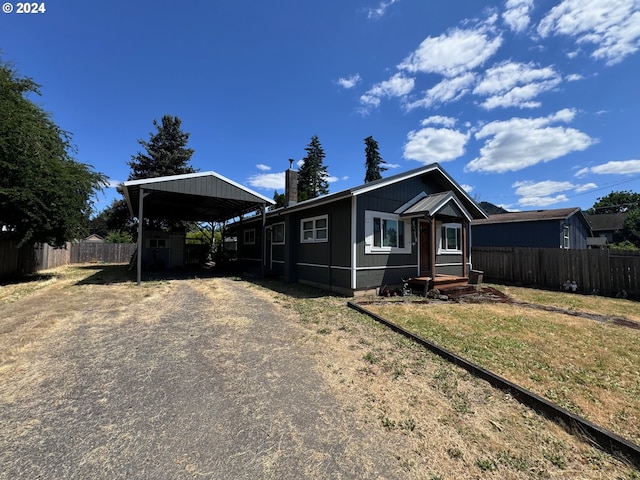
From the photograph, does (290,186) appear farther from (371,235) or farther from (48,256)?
(48,256)

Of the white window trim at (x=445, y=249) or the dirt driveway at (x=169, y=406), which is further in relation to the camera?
the white window trim at (x=445, y=249)

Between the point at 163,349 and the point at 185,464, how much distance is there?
2718mm

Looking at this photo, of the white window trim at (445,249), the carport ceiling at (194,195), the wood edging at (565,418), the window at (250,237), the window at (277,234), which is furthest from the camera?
the window at (250,237)

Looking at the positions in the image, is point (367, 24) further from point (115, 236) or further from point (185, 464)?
point (115, 236)

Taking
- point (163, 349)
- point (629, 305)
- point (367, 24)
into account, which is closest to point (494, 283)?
point (629, 305)

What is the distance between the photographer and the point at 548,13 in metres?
8.18

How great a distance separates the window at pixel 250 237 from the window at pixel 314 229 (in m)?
4.98

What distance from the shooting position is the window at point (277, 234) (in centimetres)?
1312

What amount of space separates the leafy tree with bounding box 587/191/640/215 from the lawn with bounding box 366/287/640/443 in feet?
190

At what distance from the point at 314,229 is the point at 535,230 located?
14.5 m

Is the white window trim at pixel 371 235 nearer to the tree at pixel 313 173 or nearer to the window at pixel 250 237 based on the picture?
the window at pixel 250 237

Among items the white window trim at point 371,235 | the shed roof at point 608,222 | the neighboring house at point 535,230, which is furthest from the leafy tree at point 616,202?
the white window trim at point 371,235

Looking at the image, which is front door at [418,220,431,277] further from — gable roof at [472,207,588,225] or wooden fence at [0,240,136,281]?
wooden fence at [0,240,136,281]

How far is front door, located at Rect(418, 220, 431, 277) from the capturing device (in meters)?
10.8
